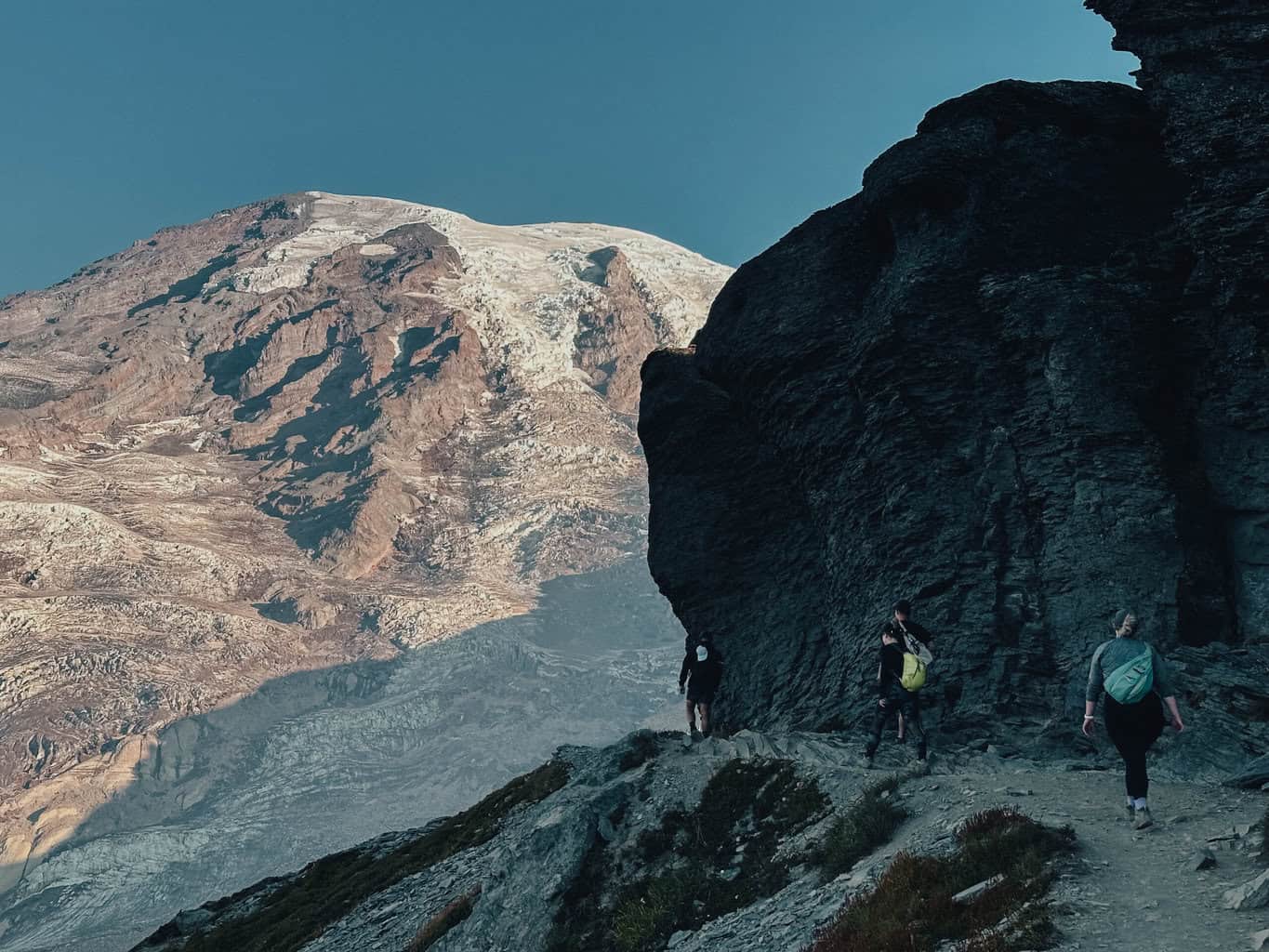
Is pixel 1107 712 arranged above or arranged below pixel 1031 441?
below

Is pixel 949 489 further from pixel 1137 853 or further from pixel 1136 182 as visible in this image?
pixel 1137 853

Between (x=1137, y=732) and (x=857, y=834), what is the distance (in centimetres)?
464

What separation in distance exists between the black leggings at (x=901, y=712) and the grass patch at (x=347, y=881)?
1695 cm

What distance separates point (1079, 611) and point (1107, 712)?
34.4ft

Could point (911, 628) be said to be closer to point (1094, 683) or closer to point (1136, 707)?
point (1094, 683)

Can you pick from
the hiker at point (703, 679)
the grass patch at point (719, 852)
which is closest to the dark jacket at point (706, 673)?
the hiker at point (703, 679)

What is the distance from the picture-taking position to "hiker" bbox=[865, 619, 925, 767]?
738 inches

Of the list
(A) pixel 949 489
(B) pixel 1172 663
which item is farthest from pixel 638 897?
(A) pixel 949 489

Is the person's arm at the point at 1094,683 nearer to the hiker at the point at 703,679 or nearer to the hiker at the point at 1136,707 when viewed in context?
the hiker at the point at 1136,707

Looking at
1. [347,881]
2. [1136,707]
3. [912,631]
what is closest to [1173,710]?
[1136,707]

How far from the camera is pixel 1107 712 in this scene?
13.6 meters

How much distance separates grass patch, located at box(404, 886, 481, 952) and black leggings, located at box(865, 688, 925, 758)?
9.92m

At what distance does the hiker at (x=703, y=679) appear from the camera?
25.2m

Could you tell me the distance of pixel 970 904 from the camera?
1106 centimetres
